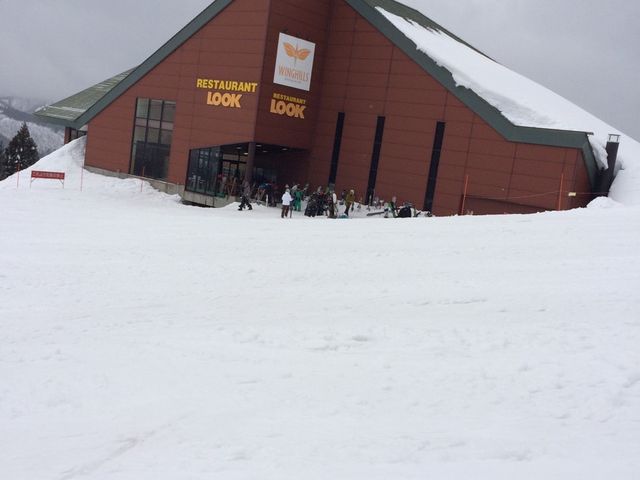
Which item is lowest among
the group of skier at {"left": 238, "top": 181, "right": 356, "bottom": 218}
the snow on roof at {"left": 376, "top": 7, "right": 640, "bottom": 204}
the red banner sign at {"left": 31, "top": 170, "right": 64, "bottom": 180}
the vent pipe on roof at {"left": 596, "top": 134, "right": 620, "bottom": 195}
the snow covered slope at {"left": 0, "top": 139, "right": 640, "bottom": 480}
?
the snow covered slope at {"left": 0, "top": 139, "right": 640, "bottom": 480}

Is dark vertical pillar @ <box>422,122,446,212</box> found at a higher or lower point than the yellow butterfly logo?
lower

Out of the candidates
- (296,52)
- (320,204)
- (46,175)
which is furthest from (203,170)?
(320,204)

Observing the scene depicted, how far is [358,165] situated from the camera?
3191 centimetres

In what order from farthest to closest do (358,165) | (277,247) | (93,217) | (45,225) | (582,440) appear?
(358,165) < (93,217) < (45,225) < (277,247) < (582,440)

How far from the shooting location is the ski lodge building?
2708 centimetres

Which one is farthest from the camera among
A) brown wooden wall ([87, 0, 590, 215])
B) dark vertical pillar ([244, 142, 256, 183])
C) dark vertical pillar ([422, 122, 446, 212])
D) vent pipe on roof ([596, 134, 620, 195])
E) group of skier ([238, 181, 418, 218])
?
dark vertical pillar ([244, 142, 256, 183])

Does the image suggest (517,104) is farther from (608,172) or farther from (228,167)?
(228,167)

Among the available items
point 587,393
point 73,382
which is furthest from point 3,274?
point 587,393

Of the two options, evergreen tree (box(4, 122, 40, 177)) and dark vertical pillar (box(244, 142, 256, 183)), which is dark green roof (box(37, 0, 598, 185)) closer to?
dark vertical pillar (box(244, 142, 256, 183))

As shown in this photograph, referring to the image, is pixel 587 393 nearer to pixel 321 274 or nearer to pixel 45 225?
pixel 321 274

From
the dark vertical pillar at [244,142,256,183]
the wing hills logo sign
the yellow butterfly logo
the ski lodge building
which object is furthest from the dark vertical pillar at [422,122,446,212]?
the dark vertical pillar at [244,142,256,183]

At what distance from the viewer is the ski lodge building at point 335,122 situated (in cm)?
2708

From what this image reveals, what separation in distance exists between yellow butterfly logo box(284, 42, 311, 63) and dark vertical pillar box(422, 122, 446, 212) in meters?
8.17

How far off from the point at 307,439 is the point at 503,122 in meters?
23.9
